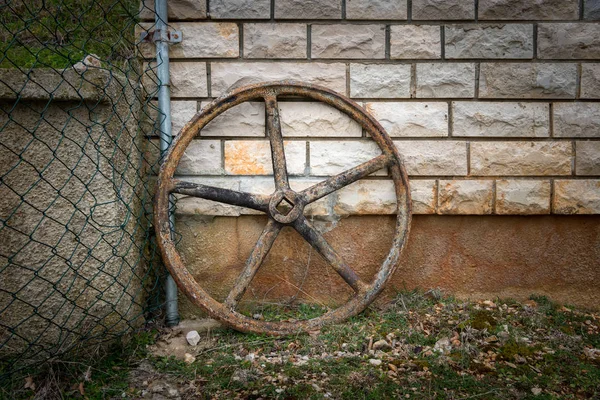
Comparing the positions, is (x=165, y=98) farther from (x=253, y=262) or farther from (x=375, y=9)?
Answer: (x=375, y=9)

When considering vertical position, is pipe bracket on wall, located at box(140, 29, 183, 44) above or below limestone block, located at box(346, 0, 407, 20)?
below

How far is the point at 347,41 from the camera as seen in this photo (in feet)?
7.27

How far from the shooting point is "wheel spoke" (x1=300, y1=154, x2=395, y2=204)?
2.13 meters

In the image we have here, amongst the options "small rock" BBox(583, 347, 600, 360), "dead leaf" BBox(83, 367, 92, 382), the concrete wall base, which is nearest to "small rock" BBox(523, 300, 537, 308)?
the concrete wall base

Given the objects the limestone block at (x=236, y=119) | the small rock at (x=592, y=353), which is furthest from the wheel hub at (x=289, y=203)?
the small rock at (x=592, y=353)

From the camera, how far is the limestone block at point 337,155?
2.27 m

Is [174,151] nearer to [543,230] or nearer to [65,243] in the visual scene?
[65,243]

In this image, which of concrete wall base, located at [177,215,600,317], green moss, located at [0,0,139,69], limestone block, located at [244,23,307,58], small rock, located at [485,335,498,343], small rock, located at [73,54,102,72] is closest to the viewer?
small rock, located at [73,54,102,72]

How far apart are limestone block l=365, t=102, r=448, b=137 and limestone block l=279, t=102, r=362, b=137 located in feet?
0.57

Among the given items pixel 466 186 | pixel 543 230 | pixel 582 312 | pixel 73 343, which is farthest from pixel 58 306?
pixel 582 312

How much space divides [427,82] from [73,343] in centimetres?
203

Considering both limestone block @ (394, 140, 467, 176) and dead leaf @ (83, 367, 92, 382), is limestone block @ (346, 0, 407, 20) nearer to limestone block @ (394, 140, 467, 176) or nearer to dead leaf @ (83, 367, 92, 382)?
limestone block @ (394, 140, 467, 176)

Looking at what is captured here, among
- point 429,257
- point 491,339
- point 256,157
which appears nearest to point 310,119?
point 256,157

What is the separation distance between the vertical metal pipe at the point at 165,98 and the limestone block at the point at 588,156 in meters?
2.08
